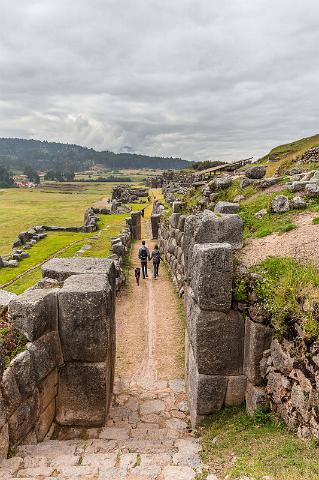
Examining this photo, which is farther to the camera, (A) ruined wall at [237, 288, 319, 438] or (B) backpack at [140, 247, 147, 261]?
(B) backpack at [140, 247, 147, 261]

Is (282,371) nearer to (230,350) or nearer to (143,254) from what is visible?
(230,350)

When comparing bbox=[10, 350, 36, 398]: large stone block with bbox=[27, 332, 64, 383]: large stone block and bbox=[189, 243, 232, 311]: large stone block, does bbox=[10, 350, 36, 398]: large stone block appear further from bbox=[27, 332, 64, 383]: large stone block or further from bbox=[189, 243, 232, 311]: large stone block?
bbox=[189, 243, 232, 311]: large stone block

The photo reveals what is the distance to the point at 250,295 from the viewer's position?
7.74 meters

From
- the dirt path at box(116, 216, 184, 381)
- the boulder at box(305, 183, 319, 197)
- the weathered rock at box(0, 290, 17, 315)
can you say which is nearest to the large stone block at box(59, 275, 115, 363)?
the weathered rock at box(0, 290, 17, 315)

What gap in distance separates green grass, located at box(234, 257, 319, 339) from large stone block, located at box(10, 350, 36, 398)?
162 inches

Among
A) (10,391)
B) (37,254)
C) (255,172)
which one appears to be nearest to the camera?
(10,391)

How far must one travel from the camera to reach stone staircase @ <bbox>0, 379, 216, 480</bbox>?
595 centimetres

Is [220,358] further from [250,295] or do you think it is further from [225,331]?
[250,295]

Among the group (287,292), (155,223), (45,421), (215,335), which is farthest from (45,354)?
(155,223)

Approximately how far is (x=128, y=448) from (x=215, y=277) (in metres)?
3.57

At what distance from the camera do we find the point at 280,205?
41.7ft

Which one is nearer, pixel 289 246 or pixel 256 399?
pixel 256 399

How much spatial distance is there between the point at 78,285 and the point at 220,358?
10.9ft

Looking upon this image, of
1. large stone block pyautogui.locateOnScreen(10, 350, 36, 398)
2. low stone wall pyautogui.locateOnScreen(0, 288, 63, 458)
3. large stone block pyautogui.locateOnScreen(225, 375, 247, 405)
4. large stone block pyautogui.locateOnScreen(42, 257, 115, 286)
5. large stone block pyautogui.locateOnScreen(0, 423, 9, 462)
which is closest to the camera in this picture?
large stone block pyautogui.locateOnScreen(0, 423, 9, 462)
